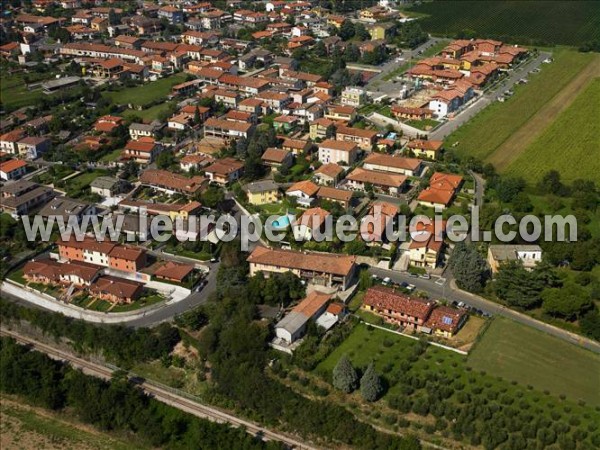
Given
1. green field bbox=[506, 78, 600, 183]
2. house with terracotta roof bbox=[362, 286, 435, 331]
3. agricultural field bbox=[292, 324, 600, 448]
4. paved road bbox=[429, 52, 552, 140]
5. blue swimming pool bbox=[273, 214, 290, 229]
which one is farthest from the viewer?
paved road bbox=[429, 52, 552, 140]

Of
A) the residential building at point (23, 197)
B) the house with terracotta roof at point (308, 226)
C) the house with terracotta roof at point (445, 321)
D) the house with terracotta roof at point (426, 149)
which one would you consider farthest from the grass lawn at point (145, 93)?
the house with terracotta roof at point (445, 321)

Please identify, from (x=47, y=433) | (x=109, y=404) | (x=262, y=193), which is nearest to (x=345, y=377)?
(x=109, y=404)

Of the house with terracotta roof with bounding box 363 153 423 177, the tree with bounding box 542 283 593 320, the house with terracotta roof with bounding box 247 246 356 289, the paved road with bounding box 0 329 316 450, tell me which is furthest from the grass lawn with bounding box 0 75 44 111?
the tree with bounding box 542 283 593 320

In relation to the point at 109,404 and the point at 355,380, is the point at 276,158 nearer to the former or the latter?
the point at 355,380

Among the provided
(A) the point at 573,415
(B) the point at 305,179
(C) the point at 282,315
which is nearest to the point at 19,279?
Answer: (C) the point at 282,315

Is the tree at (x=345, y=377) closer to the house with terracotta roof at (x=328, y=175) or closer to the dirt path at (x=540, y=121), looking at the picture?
the house with terracotta roof at (x=328, y=175)

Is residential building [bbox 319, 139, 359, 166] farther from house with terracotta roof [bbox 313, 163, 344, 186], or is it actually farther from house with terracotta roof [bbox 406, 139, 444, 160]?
house with terracotta roof [bbox 406, 139, 444, 160]
